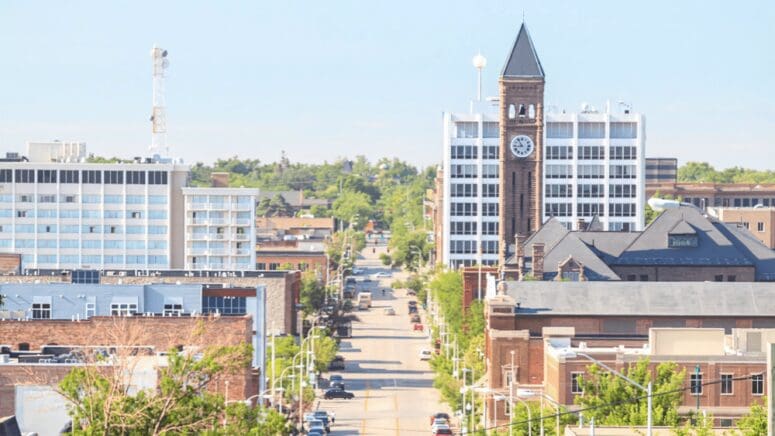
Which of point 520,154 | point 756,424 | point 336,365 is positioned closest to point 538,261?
point 336,365

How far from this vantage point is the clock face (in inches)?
7849

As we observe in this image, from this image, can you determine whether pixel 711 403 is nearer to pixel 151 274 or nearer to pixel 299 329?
pixel 151 274

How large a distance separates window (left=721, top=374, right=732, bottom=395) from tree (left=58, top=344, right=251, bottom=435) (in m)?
45.6

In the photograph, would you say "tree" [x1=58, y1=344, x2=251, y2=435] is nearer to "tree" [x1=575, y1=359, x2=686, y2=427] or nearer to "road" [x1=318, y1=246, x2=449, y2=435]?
"tree" [x1=575, y1=359, x2=686, y2=427]

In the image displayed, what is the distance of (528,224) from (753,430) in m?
121

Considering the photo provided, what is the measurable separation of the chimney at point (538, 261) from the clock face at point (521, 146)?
50.9m

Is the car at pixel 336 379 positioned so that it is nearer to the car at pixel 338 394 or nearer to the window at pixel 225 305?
the car at pixel 338 394

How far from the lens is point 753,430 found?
75.2m

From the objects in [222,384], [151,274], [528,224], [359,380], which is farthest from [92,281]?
[222,384]

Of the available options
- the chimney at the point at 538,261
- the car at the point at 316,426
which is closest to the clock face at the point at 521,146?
the chimney at the point at 538,261

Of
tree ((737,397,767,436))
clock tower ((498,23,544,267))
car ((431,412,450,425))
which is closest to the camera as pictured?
tree ((737,397,767,436))

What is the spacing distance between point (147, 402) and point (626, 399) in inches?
1259

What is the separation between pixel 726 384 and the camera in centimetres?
11325

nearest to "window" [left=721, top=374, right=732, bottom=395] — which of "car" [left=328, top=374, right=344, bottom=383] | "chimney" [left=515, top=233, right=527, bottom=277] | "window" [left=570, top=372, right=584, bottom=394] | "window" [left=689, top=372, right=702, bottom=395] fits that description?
"window" [left=689, top=372, right=702, bottom=395]
